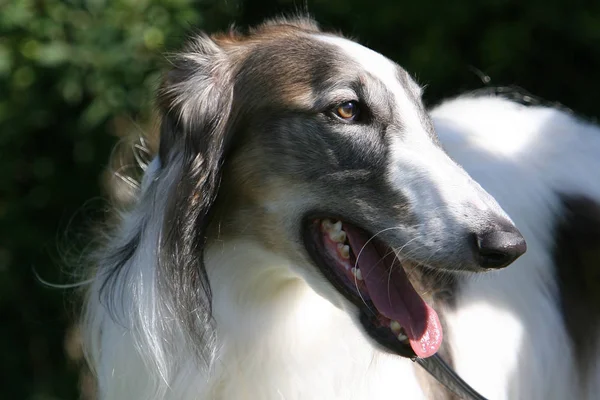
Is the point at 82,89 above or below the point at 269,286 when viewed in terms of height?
below

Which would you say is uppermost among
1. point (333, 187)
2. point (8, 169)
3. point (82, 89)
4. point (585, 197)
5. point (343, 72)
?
point (343, 72)

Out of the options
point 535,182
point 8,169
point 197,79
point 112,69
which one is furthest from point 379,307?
point 8,169

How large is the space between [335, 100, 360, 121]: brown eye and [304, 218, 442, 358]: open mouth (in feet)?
0.96

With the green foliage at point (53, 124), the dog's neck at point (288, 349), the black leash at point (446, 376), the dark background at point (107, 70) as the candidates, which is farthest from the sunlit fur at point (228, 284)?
the green foliage at point (53, 124)

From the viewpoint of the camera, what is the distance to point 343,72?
9.41ft

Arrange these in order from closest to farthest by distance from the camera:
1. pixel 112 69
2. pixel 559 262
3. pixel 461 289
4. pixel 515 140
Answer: pixel 461 289 < pixel 559 262 < pixel 515 140 < pixel 112 69

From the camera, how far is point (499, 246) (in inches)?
102

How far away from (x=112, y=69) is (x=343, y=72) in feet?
7.36

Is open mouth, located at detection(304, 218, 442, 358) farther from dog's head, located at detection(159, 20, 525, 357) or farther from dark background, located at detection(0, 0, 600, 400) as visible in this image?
dark background, located at detection(0, 0, 600, 400)

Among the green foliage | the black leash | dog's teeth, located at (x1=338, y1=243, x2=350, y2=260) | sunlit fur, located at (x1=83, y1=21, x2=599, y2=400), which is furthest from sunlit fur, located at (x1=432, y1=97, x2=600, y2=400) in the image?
the green foliage

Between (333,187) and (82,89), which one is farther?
(82,89)

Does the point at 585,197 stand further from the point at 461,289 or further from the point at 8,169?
the point at 8,169

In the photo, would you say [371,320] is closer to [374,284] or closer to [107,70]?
[374,284]

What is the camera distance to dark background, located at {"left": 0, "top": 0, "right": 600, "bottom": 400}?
4797 millimetres
